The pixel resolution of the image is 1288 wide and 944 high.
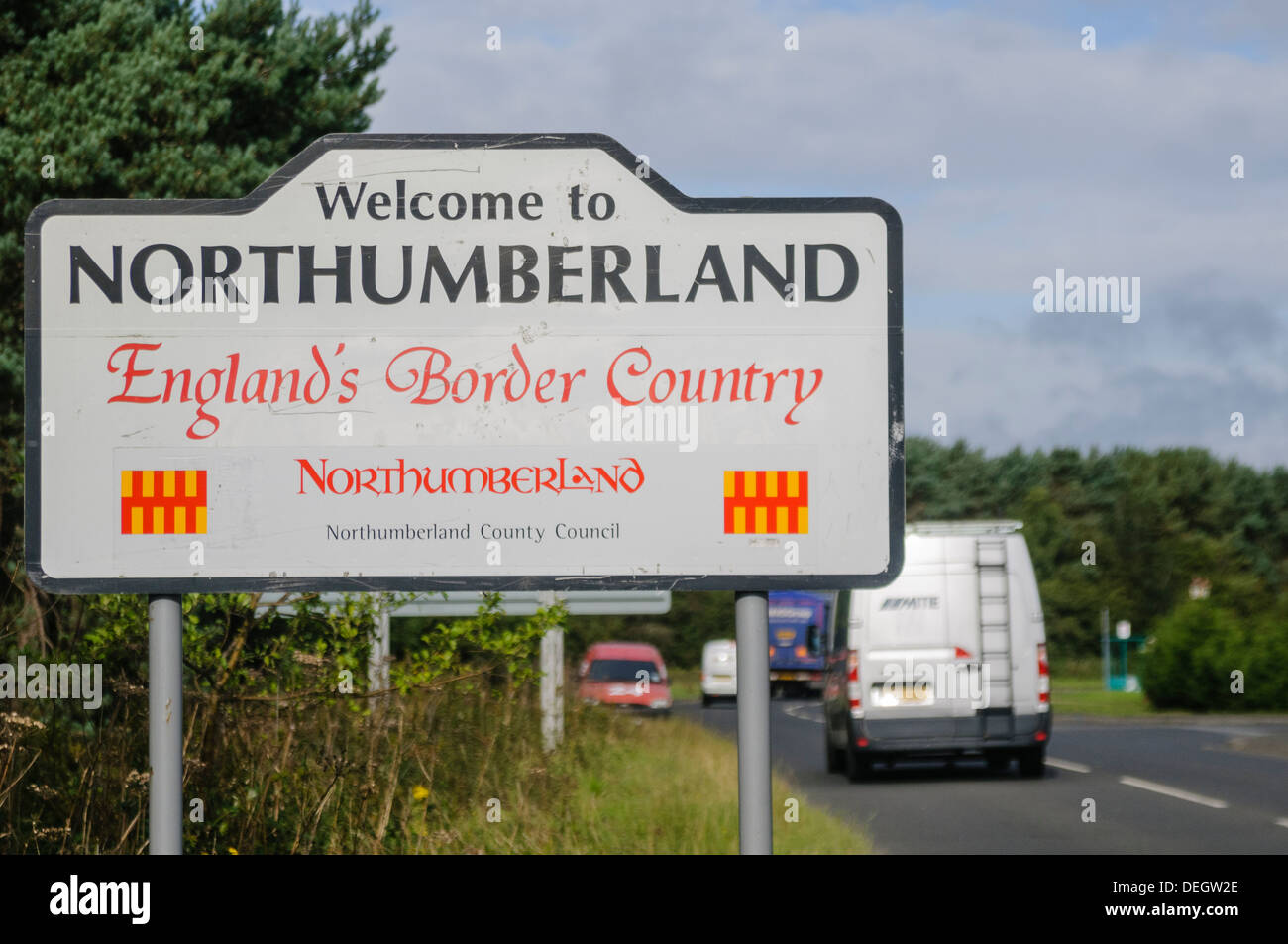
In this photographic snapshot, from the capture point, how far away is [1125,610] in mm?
93375

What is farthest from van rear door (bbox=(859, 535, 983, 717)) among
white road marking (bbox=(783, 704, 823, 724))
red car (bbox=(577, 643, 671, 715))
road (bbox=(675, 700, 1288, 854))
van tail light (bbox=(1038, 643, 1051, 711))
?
white road marking (bbox=(783, 704, 823, 724))

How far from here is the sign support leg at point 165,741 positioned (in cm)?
498

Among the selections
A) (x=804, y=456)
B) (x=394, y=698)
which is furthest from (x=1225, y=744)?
(x=804, y=456)

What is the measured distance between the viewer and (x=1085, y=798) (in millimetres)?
15188

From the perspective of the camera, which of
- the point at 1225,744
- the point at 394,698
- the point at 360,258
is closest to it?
the point at 360,258

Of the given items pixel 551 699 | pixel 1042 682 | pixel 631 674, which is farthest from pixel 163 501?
pixel 631 674

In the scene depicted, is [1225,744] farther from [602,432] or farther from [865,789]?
[602,432]

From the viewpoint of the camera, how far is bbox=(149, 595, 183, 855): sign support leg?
4.98m

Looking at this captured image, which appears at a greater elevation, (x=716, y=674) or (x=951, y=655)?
(x=951, y=655)

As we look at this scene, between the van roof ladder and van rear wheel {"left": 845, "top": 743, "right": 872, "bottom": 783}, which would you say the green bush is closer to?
van rear wheel {"left": 845, "top": 743, "right": 872, "bottom": 783}

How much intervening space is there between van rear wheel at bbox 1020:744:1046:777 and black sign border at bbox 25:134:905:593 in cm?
1283

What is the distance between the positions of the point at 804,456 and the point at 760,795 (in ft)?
3.49

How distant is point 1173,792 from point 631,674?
847 inches

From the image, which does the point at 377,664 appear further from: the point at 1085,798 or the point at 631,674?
the point at 631,674
